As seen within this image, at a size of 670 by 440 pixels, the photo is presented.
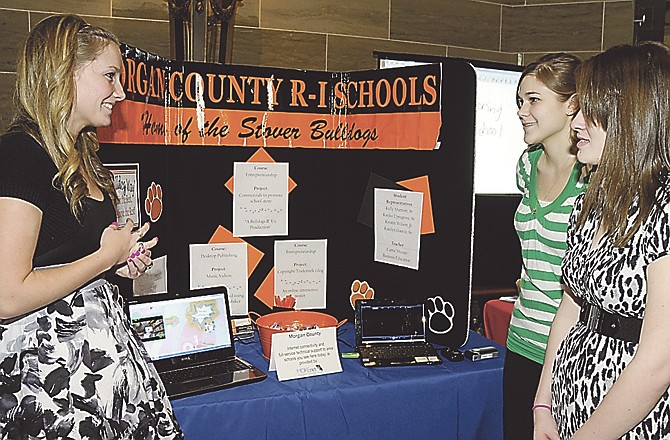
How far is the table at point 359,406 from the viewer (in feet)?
5.62

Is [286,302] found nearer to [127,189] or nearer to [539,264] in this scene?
[127,189]

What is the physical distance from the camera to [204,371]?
6.07 feet

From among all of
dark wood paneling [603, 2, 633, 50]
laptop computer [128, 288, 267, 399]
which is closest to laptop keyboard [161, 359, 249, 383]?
laptop computer [128, 288, 267, 399]

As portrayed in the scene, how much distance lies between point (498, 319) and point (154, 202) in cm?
170

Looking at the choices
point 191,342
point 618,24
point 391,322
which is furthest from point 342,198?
point 618,24

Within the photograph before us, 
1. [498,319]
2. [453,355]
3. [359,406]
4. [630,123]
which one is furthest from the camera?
[498,319]

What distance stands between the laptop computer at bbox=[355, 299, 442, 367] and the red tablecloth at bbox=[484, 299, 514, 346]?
105cm

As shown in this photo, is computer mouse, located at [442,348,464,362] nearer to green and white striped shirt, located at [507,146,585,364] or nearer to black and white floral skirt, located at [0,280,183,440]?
green and white striped shirt, located at [507,146,585,364]

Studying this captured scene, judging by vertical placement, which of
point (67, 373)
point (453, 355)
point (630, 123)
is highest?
point (630, 123)

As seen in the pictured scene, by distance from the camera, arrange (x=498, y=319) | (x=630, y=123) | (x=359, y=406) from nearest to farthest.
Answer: (x=630, y=123)
(x=359, y=406)
(x=498, y=319)

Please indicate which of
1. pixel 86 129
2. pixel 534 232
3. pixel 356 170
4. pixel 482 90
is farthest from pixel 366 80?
pixel 482 90

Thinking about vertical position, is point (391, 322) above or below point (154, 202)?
below

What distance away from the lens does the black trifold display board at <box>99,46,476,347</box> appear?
203cm

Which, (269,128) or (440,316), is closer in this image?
(440,316)
